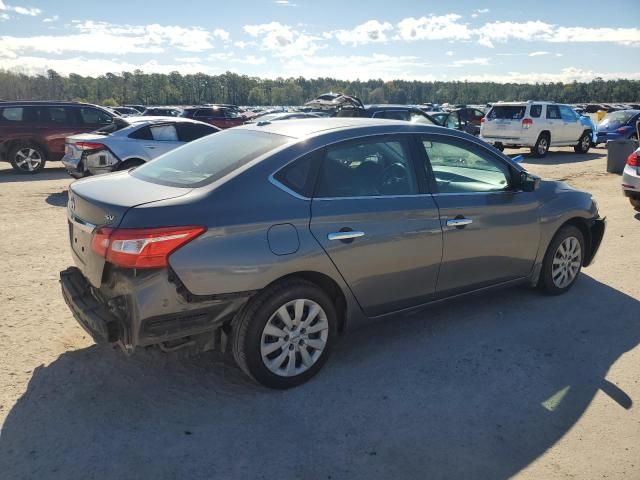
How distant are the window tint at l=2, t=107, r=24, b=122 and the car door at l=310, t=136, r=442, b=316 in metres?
12.4

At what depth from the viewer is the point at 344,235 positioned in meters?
3.50

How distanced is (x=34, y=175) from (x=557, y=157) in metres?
15.7

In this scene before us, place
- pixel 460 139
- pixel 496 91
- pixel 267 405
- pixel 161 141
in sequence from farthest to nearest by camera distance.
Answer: pixel 496 91 → pixel 161 141 → pixel 460 139 → pixel 267 405

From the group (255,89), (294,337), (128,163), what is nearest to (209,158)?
(294,337)

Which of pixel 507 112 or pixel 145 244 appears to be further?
pixel 507 112

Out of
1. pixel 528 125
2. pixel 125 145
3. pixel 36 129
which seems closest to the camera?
pixel 125 145

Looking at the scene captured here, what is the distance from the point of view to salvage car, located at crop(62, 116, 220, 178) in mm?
9797

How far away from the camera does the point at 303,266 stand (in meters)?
3.33

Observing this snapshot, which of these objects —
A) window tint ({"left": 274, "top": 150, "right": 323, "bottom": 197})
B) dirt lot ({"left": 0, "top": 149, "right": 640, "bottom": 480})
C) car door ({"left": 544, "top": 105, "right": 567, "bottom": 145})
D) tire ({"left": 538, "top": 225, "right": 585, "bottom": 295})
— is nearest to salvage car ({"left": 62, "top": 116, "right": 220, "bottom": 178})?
dirt lot ({"left": 0, "top": 149, "right": 640, "bottom": 480})

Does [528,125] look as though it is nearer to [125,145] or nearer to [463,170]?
[125,145]

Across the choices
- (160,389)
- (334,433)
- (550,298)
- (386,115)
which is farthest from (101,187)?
(386,115)

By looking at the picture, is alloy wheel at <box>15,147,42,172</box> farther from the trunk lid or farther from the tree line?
the tree line

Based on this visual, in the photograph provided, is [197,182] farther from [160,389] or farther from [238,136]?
[160,389]

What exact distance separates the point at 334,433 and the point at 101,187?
6.96 ft
